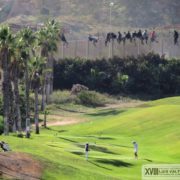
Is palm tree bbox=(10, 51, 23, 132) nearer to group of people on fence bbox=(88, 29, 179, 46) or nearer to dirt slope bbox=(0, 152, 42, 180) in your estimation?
dirt slope bbox=(0, 152, 42, 180)

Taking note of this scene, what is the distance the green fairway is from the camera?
37406 millimetres

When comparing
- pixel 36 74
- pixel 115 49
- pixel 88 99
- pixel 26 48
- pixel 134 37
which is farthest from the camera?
pixel 115 49

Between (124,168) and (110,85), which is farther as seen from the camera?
(110,85)

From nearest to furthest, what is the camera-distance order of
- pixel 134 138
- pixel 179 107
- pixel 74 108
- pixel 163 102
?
pixel 134 138, pixel 179 107, pixel 163 102, pixel 74 108

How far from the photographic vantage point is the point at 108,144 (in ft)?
198

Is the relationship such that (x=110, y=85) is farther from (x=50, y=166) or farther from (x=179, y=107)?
(x=50, y=166)

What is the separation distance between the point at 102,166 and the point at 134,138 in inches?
1018

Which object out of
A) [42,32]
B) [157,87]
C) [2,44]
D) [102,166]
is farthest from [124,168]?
[157,87]

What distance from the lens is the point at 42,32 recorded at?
83688mm

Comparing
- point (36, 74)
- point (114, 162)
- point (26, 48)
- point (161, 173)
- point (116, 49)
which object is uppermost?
point (26, 48)

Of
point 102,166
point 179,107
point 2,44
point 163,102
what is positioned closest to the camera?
point 102,166

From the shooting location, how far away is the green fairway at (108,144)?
1473 inches

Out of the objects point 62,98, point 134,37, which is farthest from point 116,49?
point 62,98

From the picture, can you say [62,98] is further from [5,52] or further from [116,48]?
[5,52]
